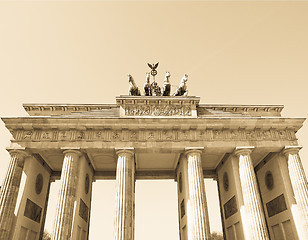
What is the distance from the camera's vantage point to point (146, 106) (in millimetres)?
21391

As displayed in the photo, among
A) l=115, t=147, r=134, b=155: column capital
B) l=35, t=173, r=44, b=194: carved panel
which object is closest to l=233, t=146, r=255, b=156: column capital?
l=115, t=147, r=134, b=155: column capital

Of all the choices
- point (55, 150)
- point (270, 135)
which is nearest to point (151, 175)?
point (55, 150)

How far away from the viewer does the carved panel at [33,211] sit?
19156 millimetres

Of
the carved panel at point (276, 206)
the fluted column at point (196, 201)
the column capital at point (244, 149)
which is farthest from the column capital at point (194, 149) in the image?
the carved panel at point (276, 206)

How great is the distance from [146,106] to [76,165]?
7.86m

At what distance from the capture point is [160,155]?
22938 millimetres

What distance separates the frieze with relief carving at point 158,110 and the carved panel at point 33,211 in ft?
36.3

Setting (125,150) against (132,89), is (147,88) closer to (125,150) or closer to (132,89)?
(132,89)

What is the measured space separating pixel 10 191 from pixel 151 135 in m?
11.8

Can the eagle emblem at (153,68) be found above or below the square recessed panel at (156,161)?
above

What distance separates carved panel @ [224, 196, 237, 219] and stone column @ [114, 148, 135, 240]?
29.6 feet

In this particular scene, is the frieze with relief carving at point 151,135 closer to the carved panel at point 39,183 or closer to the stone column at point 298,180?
the stone column at point 298,180

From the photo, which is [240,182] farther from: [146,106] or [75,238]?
[75,238]

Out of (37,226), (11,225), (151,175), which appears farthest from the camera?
(151,175)
